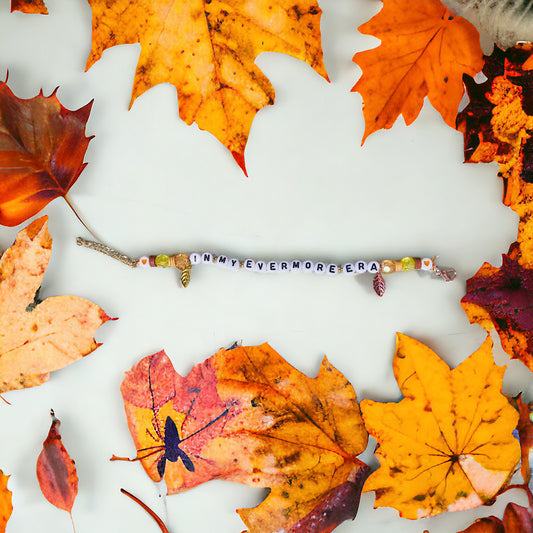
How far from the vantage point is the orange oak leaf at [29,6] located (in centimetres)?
64

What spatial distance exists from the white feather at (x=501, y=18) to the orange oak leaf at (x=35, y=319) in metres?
0.62

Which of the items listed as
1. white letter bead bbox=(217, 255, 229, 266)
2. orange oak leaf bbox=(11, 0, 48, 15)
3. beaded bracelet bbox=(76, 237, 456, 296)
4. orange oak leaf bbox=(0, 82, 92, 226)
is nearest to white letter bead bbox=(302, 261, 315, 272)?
beaded bracelet bbox=(76, 237, 456, 296)

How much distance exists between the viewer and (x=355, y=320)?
67 centimetres

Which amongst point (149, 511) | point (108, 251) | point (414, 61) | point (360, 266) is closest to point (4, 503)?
point (149, 511)

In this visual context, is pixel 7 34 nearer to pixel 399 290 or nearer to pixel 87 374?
pixel 87 374

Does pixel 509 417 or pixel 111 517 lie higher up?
pixel 509 417

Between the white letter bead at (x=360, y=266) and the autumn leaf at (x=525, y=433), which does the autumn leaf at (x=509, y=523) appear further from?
the white letter bead at (x=360, y=266)

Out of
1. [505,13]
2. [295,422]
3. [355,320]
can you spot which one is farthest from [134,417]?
[505,13]

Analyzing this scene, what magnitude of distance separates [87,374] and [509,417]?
60 centimetres

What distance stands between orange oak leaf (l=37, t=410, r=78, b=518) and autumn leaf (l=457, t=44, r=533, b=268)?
711 mm

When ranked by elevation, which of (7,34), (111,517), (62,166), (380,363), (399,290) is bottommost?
(111,517)

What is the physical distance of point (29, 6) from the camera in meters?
0.64

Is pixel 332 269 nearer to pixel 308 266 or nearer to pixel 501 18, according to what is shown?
pixel 308 266

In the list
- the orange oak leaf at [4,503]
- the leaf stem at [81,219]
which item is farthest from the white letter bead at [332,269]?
the orange oak leaf at [4,503]
